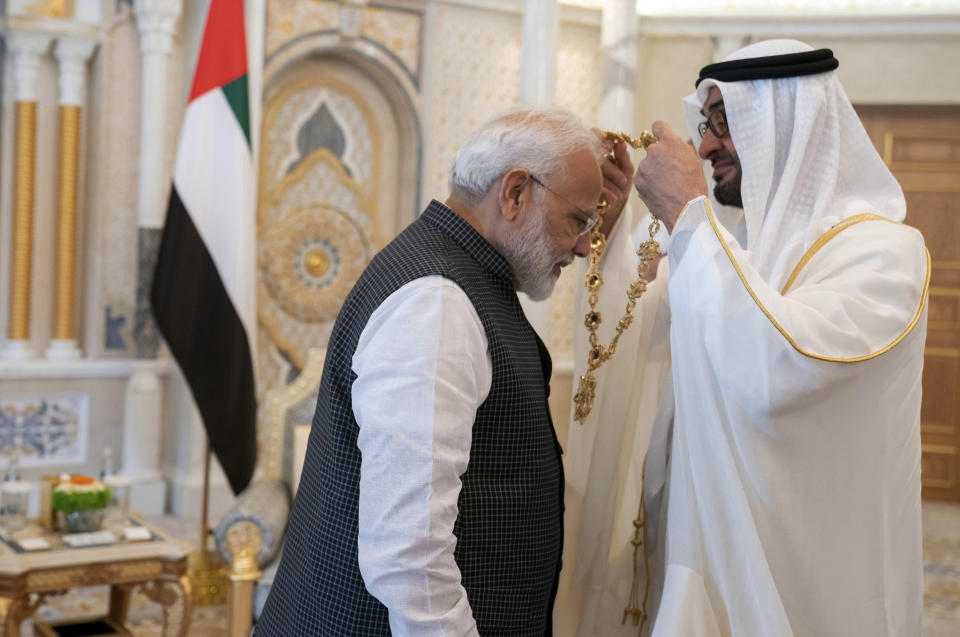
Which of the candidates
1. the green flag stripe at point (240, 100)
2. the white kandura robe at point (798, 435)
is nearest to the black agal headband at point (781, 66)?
the white kandura robe at point (798, 435)

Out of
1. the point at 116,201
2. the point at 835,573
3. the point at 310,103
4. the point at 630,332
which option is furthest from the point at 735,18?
the point at 835,573

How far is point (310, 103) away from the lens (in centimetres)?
643

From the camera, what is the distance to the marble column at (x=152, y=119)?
18.8 feet

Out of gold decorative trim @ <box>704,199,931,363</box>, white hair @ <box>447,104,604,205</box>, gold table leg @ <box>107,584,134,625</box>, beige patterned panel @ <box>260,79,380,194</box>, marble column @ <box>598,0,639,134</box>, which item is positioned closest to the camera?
gold decorative trim @ <box>704,199,931,363</box>

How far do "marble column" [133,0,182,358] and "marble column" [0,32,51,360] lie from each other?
0.54 metres

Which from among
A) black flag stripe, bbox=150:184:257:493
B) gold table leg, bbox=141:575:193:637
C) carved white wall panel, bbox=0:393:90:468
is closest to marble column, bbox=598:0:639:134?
black flag stripe, bbox=150:184:257:493

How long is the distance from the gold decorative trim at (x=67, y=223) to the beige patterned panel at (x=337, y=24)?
3.91ft

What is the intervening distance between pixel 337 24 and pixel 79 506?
3571 mm

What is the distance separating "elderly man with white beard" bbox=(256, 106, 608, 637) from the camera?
146cm

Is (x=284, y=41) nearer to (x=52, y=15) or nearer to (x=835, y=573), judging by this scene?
(x=52, y=15)

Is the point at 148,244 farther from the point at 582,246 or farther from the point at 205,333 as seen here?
the point at 582,246

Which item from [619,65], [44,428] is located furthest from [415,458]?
[619,65]

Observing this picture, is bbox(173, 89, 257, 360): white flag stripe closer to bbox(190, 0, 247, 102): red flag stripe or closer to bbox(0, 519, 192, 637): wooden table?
bbox(190, 0, 247, 102): red flag stripe

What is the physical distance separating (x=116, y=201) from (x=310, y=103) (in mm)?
1342
